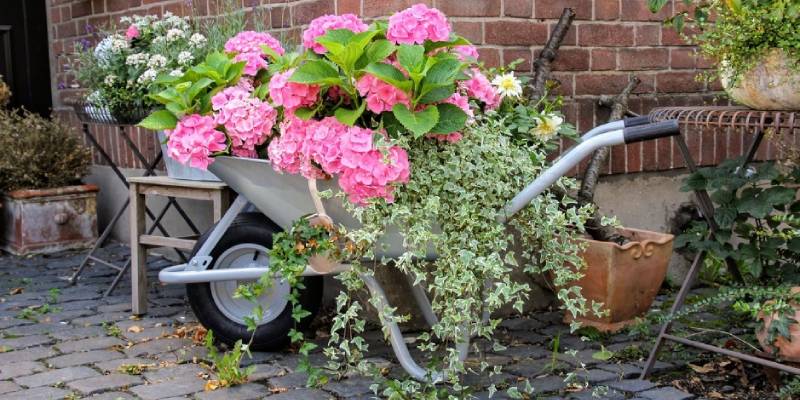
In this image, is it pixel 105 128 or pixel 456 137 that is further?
pixel 105 128

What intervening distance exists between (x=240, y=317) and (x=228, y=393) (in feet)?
1.76

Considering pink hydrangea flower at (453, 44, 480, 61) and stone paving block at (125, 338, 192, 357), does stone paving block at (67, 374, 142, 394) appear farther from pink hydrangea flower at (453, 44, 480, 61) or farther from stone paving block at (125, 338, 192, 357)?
pink hydrangea flower at (453, 44, 480, 61)

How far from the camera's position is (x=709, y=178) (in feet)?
10.1

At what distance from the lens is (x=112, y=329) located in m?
3.76

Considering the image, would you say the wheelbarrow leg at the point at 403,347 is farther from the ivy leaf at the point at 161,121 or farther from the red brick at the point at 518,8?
the red brick at the point at 518,8

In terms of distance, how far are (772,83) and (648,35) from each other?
162cm

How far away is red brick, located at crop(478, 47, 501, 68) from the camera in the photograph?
3824mm

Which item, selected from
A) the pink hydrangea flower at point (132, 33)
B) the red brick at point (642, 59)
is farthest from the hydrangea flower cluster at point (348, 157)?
the red brick at point (642, 59)

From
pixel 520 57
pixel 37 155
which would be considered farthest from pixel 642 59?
pixel 37 155

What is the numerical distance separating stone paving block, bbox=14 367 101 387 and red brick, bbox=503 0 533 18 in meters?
1.98

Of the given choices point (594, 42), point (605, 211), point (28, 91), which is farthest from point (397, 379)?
point (28, 91)

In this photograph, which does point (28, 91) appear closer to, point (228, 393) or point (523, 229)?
point (228, 393)

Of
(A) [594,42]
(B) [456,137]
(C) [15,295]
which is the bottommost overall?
(C) [15,295]

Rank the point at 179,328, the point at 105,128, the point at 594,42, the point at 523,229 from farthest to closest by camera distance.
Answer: the point at 105,128 → the point at 594,42 → the point at 179,328 → the point at 523,229
